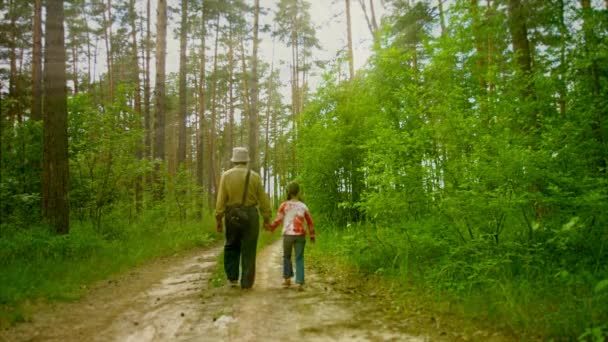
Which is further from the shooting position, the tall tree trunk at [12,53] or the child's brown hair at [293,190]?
the tall tree trunk at [12,53]

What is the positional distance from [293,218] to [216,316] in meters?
2.28

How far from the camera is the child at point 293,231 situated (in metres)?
6.25

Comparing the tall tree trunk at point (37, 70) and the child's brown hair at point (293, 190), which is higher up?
the tall tree trunk at point (37, 70)

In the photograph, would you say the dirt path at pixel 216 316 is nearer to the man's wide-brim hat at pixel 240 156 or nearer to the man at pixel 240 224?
the man at pixel 240 224

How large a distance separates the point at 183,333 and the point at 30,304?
2.57 metres

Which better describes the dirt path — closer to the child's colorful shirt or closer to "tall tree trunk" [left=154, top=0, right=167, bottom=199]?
the child's colorful shirt

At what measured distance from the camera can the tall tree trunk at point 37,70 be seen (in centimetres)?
1662

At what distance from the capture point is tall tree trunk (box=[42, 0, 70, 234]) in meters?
8.35

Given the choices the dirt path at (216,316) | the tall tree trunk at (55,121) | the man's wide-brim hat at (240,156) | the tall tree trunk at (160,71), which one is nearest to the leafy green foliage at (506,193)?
the dirt path at (216,316)

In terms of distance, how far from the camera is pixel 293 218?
6.40 meters

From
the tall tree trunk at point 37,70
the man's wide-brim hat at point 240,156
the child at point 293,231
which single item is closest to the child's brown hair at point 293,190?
the child at point 293,231

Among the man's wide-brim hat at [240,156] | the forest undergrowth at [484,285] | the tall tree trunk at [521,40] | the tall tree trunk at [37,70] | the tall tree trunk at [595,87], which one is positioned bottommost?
the forest undergrowth at [484,285]

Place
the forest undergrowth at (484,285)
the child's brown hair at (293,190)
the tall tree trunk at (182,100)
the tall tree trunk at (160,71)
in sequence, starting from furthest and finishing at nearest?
the tall tree trunk at (182,100), the tall tree trunk at (160,71), the child's brown hair at (293,190), the forest undergrowth at (484,285)

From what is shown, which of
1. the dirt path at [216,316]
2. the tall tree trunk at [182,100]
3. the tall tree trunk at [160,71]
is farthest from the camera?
the tall tree trunk at [182,100]
